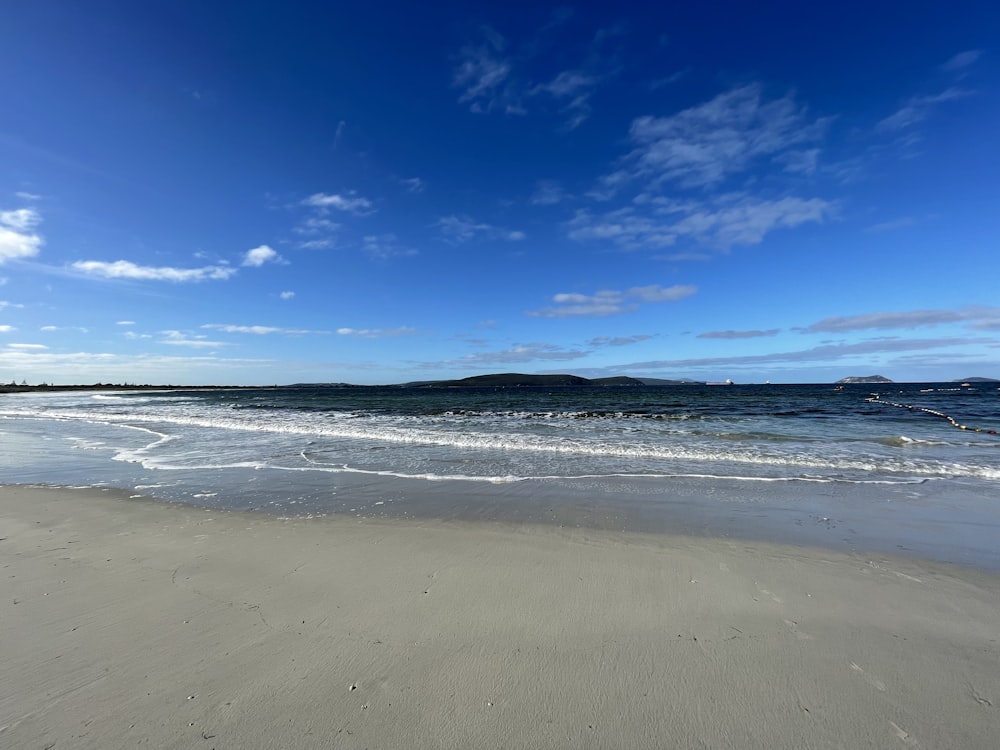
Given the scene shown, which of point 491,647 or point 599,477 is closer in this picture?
point 491,647

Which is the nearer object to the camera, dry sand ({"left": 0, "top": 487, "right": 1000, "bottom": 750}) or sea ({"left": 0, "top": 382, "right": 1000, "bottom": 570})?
dry sand ({"left": 0, "top": 487, "right": 1000, "bottom": 750})

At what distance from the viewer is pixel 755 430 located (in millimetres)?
17203

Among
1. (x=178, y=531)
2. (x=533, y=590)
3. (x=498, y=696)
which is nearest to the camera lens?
(x=498, y=696)

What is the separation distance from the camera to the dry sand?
2354 millimetres

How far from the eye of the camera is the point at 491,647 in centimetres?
304

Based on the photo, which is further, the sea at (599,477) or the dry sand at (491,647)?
the sea at (599,477)

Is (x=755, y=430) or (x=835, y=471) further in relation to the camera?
(x=755, y=430)

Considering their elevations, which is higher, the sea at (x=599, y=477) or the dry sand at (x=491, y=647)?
the sea at (x=599, y=477)

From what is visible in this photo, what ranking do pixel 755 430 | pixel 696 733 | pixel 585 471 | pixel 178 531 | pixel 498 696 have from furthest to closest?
1. pixel 755 430
2. pixel 585 471
3. pixel 178 531
4. pixel 498 696
5. pixel 696 733

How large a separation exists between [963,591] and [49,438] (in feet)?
74.6

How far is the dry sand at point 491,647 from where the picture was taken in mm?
2354

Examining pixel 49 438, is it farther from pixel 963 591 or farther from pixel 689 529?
pixel 963 591

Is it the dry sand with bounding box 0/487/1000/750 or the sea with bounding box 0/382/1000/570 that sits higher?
the sea with bounding box 0/382/1000/570

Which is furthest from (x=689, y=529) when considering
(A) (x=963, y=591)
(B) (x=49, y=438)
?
(B) (x=49, y=438)
